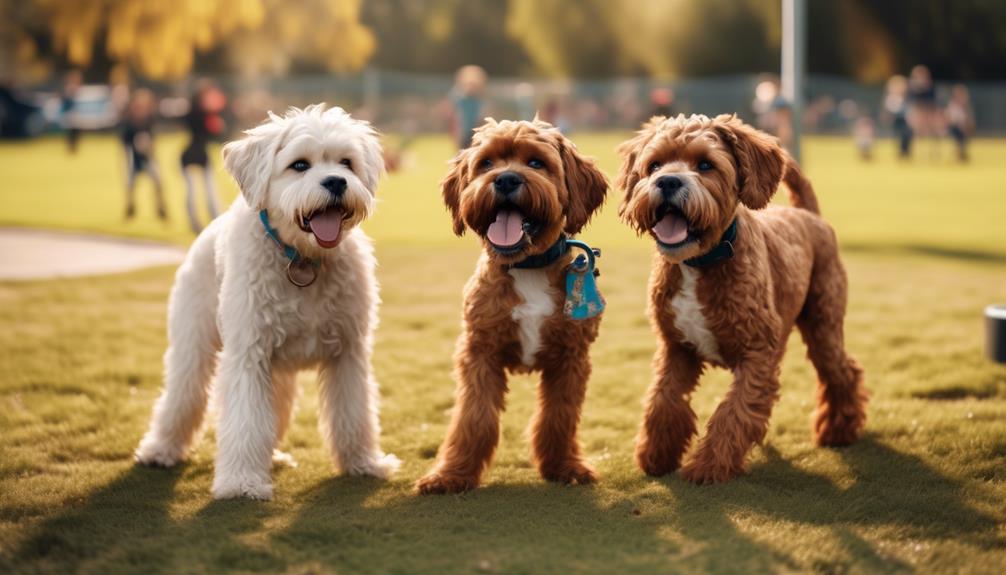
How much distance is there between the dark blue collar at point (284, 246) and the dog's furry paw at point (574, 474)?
5.35 feet

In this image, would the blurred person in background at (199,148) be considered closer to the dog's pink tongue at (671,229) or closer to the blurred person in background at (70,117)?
the dog's pink tongue at (671,229)

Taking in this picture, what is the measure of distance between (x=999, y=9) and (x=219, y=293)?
52791mm

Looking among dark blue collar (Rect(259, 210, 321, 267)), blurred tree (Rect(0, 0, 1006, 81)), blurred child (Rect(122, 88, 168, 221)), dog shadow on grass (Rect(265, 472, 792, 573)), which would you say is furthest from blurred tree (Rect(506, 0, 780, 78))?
dog shadow on grass (Rect(265, 472, 792, 573))

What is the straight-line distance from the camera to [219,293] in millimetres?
5785

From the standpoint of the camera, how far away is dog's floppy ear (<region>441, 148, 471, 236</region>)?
537 centimetres

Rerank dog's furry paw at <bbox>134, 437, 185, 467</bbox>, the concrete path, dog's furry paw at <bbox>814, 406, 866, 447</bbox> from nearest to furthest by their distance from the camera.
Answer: dog's furry paw at <bbox>134, 437, 185, 467</bbox> → dog's furry paw at <bbox>814, 406, 866, 447</bbox> → the concrete path

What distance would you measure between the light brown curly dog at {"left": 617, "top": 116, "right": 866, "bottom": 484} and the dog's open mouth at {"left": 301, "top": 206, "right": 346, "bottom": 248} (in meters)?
1.40

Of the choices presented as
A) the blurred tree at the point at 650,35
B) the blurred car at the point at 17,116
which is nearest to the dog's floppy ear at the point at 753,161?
the blurred car at the point at 17,116

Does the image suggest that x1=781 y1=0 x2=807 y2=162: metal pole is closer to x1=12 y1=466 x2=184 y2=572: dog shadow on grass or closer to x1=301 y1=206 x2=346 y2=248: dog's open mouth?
x1=301 y1=206 x2=346 y2=248: dog's open mouth

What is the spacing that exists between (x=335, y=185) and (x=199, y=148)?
11866 millimetres

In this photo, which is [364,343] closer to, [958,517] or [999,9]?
[958,517]

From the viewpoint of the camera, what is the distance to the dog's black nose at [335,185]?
17.1 feet

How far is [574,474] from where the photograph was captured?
561cm

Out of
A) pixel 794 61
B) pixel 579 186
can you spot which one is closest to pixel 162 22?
pixel 794 61
